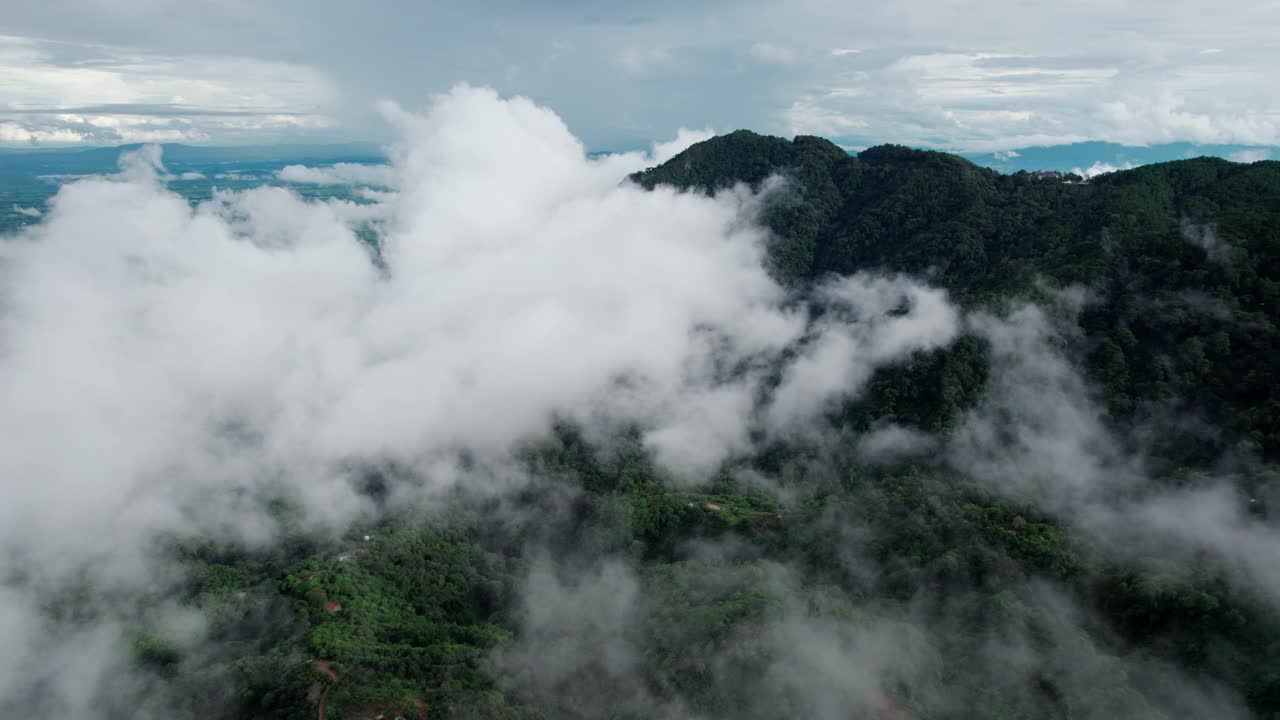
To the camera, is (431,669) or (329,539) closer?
(431,669)

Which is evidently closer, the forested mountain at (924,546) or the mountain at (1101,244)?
the forested mountain at (924,546)

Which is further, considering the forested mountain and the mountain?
the mountain

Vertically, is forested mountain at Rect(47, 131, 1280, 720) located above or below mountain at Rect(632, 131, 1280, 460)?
below

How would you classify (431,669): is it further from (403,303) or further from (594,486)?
(403,303)

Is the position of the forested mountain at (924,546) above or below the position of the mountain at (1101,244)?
below

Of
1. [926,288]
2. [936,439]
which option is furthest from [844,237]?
[936,439]

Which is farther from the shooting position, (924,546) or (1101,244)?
(1101,244)

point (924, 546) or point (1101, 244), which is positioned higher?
point (1101, 244)

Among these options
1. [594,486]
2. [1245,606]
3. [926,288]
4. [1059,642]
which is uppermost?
[926,288]
